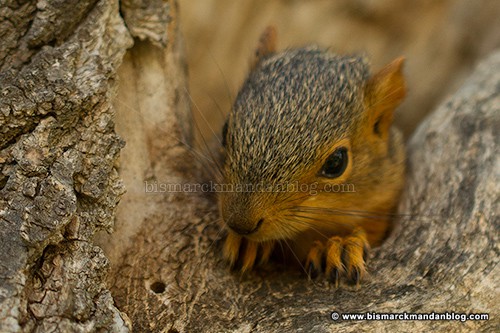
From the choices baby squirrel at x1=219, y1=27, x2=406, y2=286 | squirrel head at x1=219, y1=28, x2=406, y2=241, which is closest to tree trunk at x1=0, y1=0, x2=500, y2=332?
baby squirrel at x1=219, y1=27, x2=406, y2=286

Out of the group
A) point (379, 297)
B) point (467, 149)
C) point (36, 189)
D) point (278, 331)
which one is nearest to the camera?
point (36, 189)

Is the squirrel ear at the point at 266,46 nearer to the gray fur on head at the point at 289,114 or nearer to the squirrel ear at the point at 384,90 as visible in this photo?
the gray fur on head at the point at 289,114

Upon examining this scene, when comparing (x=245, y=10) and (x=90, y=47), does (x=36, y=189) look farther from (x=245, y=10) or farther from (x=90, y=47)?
(x=245, y=10)

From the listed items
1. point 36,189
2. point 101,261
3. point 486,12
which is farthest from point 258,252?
point 486,12

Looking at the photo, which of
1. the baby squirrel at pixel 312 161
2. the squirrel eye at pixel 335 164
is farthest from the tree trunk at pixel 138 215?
the squirrel eye at pixel 335 164

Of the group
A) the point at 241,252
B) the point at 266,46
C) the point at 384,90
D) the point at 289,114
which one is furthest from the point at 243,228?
the point at 266,46

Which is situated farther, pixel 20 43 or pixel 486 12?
pixel 486 12
